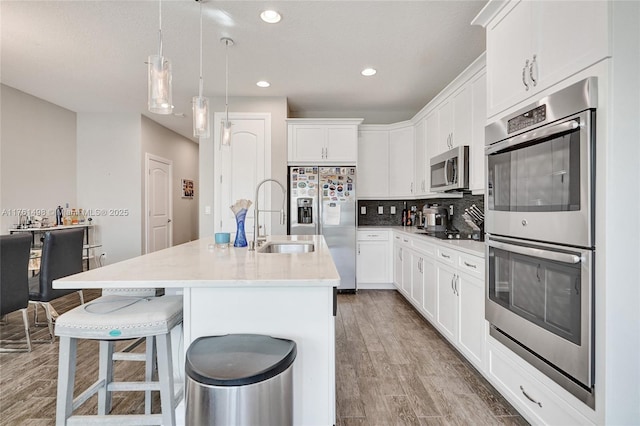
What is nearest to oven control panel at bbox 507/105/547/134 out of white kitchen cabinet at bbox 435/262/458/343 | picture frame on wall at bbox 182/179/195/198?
white kitchen cabinet at bbox 435/262/458/343

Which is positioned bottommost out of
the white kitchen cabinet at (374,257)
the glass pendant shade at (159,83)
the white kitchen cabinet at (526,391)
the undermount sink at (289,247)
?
the white kitchen cabinet at (526,391)

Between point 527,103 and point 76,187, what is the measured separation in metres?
5.88

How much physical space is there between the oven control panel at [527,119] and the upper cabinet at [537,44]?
0.10 meters

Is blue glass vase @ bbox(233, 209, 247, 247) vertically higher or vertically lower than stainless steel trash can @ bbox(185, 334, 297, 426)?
higher

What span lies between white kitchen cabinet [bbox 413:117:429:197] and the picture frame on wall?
4855mm

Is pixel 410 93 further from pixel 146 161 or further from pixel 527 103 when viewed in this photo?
pixel 146 161

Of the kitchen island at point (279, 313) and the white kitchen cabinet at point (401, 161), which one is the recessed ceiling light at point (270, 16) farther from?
the white kitchen cabinet at point (401, 161)

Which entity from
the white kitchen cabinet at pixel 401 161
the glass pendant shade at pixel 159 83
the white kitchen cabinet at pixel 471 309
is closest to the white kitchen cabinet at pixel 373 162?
the white kitchen cabinet at pixel 401 161

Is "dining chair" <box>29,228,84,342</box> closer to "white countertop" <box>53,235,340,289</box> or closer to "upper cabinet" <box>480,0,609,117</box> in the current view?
"white countertop" <box>53,235,340,289</box>

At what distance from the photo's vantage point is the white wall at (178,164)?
530 centimetres

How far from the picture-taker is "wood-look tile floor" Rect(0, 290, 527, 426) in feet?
5.76

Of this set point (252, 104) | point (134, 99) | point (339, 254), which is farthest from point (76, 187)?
point (339, 254)

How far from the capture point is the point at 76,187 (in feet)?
16.2

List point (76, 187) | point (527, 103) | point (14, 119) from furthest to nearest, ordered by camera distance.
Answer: point (76, 187), point (14, 119), point (527, 103)
